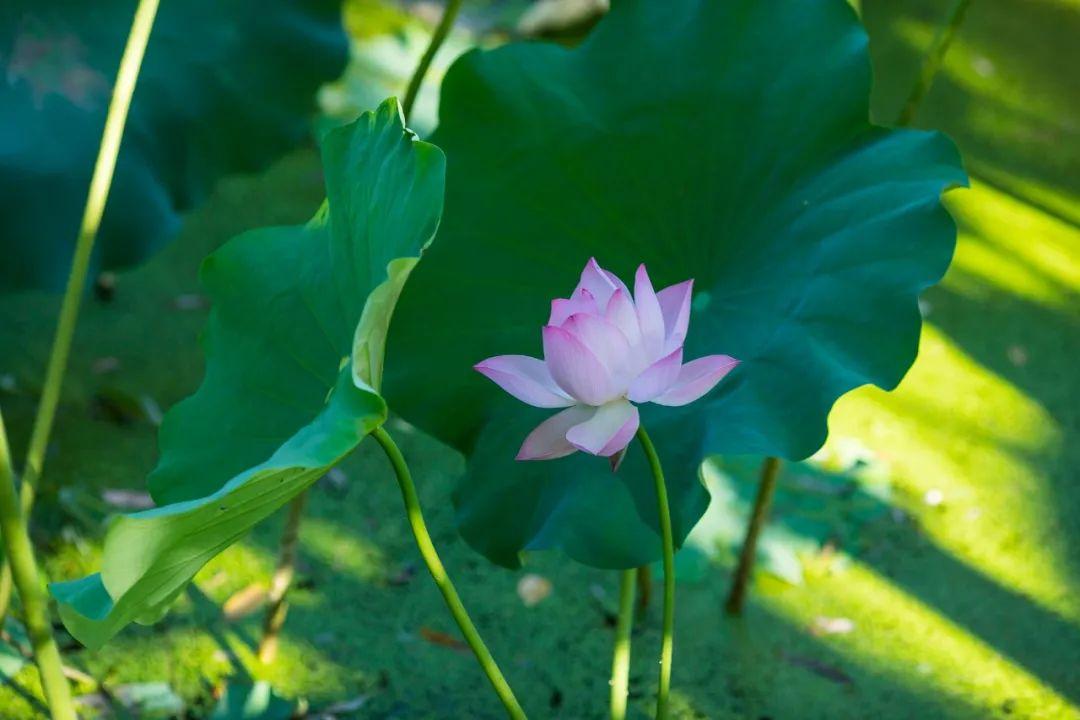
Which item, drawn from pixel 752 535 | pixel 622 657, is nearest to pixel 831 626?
pixel 752 535

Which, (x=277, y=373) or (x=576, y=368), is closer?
(x=576, y=368)

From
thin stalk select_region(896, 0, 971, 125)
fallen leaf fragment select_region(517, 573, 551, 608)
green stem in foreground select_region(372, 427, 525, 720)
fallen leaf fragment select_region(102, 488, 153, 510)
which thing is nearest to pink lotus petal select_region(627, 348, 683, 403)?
green stem in foreground select_region(372, 427, 525, 720)

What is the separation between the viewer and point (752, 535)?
1526mm

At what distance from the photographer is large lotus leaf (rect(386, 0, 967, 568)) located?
40.7 inches

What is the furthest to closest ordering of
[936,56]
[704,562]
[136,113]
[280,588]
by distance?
1. [704,562]
2. [136,113]
3. [280,588]
4. [936,56]

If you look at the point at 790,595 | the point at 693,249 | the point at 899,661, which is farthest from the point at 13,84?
the point at 899,661

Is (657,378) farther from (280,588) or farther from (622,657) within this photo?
(280,588)

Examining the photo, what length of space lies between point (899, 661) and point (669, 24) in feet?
2.98

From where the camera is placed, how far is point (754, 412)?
1.00 metres

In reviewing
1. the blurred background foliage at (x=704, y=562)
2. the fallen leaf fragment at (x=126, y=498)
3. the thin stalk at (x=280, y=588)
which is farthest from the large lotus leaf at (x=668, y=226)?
the fallen leaf fragment at (x=126, y=498)

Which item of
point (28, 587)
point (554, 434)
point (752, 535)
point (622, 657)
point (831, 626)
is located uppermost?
point (554, 434)

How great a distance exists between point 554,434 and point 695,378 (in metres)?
0.11

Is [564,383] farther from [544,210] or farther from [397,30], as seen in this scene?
[397,30]

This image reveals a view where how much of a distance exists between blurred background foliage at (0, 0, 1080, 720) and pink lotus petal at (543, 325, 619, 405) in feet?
2.43
